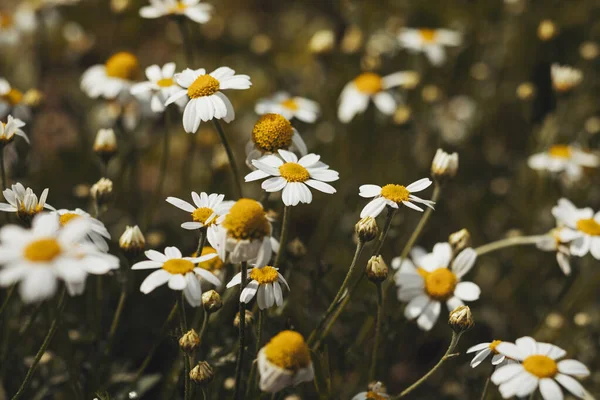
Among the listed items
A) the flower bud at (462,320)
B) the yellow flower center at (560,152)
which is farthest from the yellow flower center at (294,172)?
the yellow flower center at (560,152)

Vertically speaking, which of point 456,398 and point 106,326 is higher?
point 106,326

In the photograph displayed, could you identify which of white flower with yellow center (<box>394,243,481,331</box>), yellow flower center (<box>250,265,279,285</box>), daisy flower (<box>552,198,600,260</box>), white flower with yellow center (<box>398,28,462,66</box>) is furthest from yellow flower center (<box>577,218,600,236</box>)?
white flower with yellow center (<box>398,28,462,66</box>)

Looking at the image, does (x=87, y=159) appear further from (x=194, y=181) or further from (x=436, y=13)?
(x=436, y=13)

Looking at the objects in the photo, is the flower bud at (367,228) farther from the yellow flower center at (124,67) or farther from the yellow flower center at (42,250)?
the yellow flower center at (124,67)

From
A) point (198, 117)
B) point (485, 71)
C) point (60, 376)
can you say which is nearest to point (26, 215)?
point (198, 117)

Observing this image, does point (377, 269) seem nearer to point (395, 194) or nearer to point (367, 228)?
point (367, 228)

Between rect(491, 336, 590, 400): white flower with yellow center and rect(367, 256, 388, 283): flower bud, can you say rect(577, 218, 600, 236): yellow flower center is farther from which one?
rect(367, 256, 388, 283): flower bud
